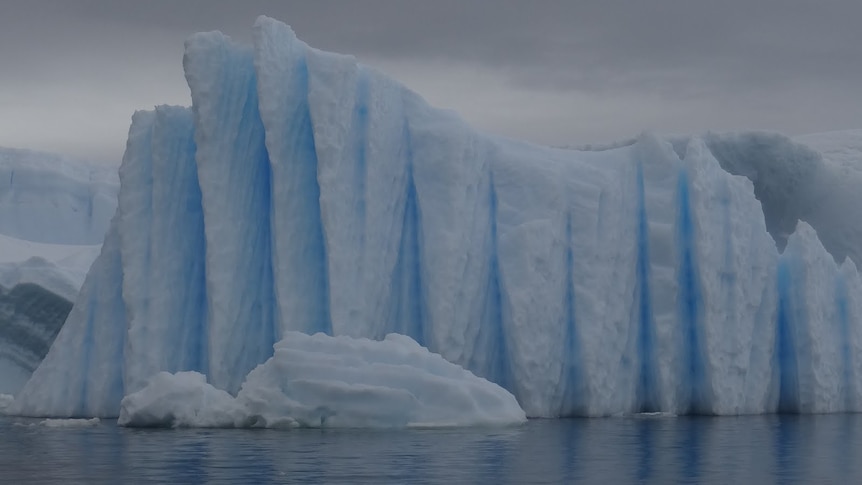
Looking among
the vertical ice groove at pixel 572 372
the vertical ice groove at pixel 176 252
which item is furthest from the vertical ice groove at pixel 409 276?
the vertical ice groove at pixel 176 252

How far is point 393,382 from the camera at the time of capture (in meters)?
18.7

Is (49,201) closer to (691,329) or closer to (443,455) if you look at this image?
(691,329)

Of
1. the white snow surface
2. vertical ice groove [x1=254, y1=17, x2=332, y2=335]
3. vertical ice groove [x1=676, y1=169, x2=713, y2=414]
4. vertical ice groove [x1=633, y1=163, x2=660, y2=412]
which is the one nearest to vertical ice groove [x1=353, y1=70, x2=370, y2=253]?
vertical ice groove [x1=254, y1=17, x2=332, y2=335]

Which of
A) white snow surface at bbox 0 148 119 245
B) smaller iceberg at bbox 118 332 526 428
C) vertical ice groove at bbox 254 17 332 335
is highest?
white snow surface at bbox 0 148 119 245

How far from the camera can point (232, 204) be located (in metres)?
23.0

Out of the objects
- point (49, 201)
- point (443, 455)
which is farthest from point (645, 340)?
point (49, 201)

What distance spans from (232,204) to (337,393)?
549 cm

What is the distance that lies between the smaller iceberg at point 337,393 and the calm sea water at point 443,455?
545 mm

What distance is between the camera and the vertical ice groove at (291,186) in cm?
2228

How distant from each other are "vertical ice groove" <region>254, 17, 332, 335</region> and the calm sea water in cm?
382

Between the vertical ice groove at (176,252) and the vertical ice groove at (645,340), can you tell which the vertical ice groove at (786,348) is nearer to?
the vertical ice groove at (645,340)

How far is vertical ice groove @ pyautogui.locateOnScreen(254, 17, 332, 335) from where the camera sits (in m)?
22.3

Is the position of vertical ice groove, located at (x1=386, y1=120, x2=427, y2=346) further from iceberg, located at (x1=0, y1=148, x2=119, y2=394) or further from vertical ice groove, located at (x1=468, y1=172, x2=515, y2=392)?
iceberg, located at (x1=0, y1=148, x2=119, y2=394)

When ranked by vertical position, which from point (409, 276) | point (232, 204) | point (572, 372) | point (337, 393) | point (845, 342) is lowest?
point (337, 393)
